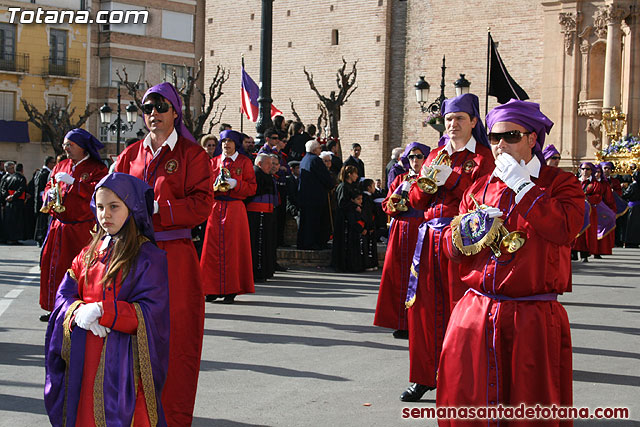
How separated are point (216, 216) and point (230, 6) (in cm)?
3276

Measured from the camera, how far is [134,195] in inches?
182

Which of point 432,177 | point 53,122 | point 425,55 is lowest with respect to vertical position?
point 432,177

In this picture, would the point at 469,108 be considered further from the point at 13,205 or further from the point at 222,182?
the point at 13,205

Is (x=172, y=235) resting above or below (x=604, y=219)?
above

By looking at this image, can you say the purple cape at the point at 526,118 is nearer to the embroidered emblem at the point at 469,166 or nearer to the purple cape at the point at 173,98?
the embroidered emblem at the point at 469,166

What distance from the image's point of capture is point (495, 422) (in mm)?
4336

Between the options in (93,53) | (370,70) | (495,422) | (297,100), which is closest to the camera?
(495,422)

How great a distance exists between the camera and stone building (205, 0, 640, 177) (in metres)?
30.1

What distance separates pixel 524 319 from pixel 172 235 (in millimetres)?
2572

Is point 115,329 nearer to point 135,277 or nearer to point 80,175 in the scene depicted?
point 135,277

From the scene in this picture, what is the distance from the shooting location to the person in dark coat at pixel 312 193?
16.1 meters

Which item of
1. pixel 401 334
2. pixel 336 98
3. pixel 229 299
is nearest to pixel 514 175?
pixel 401 334

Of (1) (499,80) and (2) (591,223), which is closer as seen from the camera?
(2) (591,223)

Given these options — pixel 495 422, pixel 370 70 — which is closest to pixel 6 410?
pixel 495 422
